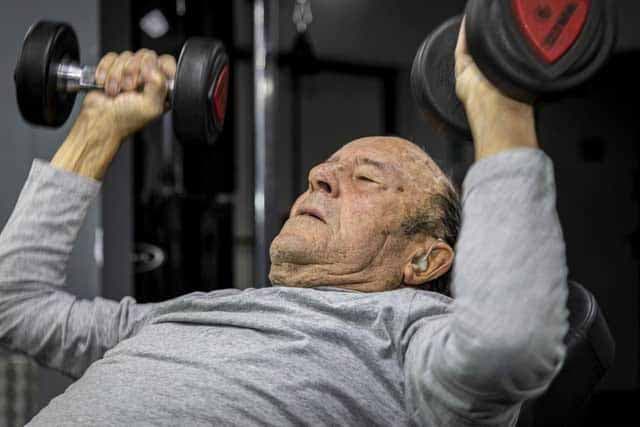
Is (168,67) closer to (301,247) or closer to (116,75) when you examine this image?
(116,75)

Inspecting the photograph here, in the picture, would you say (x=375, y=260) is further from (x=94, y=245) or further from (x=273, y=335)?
(x=94, y=245)

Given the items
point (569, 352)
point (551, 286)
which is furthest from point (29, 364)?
point (551, 286)

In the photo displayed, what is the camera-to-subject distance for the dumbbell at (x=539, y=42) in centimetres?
91

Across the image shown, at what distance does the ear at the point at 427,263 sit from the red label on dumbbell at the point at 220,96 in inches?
15.9

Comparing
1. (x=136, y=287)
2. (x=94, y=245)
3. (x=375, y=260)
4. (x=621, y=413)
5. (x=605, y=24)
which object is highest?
(x=605, y=24)

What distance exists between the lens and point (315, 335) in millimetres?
1193

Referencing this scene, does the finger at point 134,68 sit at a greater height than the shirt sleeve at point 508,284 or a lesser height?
greater

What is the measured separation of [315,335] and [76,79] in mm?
634

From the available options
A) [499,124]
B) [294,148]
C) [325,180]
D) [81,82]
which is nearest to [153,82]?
[81,82]

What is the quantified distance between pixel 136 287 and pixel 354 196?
1998 mm

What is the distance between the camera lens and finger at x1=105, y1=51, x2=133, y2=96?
1.42 m

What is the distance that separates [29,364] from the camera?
231 cm

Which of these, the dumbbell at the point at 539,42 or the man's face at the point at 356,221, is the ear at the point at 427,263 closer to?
the man's face at the point at 356,221

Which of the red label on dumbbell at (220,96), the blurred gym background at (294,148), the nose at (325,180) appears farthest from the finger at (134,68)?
the blurred gym background at (294,148)
